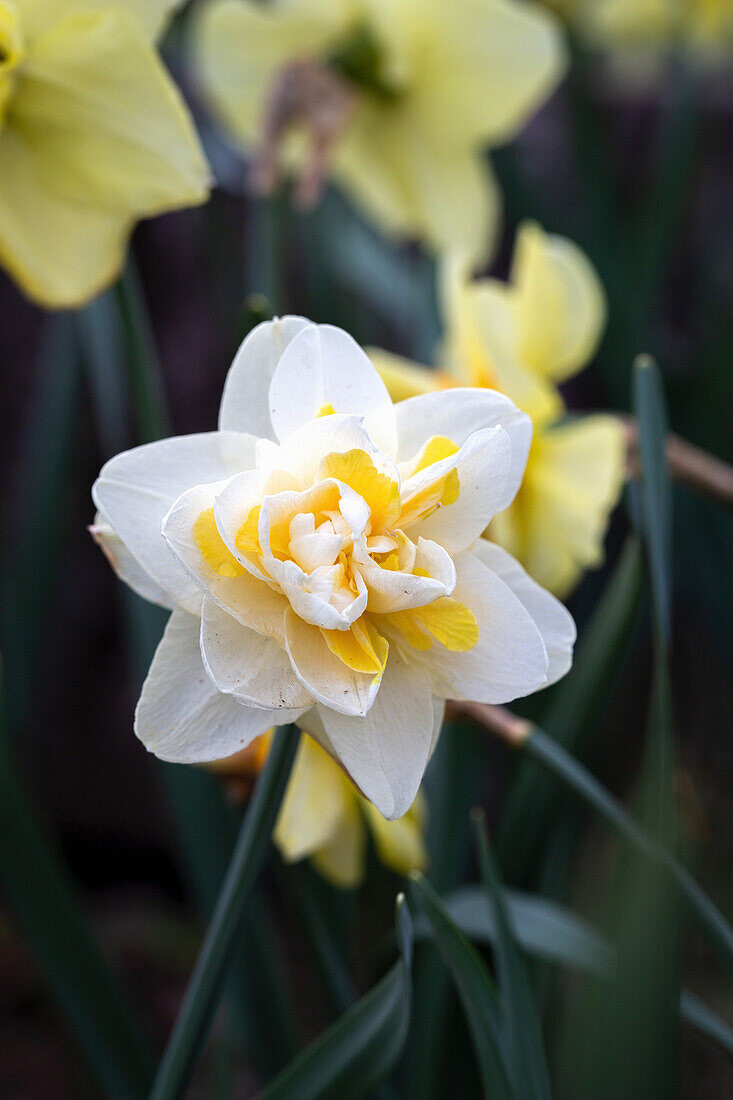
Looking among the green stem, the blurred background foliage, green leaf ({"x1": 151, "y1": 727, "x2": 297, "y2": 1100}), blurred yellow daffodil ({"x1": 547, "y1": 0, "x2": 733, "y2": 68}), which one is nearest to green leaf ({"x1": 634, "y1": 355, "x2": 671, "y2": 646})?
the blurred background foliage

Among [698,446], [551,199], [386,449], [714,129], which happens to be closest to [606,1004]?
[386,449]

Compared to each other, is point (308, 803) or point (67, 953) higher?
point (308, 803)

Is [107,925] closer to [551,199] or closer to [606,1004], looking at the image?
[606,1004]

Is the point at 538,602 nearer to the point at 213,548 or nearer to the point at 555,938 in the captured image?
the point at 213,548

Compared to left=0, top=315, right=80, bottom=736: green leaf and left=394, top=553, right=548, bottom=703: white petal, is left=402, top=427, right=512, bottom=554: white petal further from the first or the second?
left=0, top=315, right=80, bottom=736: green leaf

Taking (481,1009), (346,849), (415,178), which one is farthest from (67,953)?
(415,178)
